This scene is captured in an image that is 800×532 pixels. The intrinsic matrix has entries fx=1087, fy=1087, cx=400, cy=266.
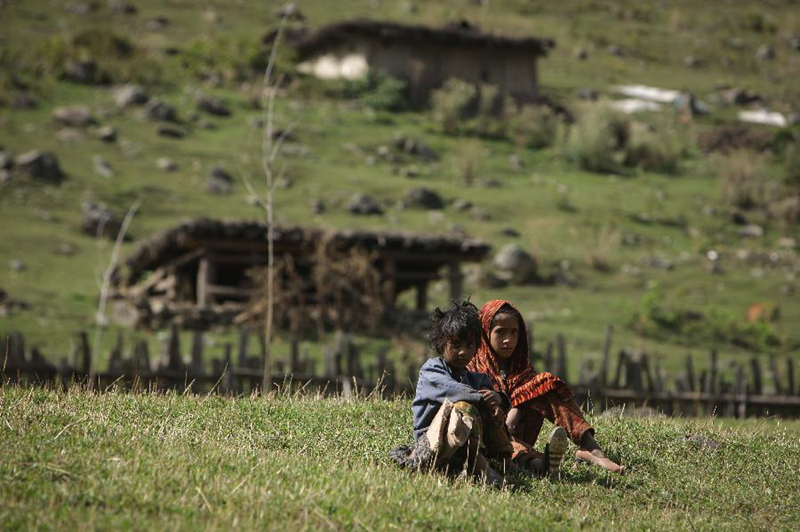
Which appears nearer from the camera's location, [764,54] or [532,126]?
[532,126]

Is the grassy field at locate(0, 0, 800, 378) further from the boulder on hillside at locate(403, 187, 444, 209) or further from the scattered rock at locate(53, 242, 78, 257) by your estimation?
the boulder on hillside at locate(403, 187, 444, 209)

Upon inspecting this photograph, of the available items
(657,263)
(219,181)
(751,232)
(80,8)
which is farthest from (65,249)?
(80,8)

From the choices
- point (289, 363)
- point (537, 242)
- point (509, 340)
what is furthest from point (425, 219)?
point (509, 340)

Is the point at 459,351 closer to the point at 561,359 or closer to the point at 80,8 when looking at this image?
the point at 561,359

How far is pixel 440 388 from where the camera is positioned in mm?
6461

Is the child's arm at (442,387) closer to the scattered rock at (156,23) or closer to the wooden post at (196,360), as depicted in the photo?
the wooden post at (196,360)

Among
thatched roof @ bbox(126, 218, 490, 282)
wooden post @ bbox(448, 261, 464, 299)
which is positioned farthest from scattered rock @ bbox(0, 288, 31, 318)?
wooden post @ bbox(448, 261, 464, 299)

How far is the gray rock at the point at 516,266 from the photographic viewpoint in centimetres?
2670

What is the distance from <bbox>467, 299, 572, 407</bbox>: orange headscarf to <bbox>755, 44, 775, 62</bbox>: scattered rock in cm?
5497

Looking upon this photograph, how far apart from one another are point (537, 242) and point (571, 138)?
33.0 ft

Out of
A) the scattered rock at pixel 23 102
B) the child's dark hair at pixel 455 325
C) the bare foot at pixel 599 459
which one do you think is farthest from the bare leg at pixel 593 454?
the scattered rock at pixel 23 102

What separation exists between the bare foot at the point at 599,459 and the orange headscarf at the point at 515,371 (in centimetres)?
41

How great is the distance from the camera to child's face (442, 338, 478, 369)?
6.53 meters

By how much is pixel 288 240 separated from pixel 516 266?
7.46m
